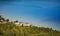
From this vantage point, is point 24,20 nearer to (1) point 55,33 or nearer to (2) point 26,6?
(2) point 26,6

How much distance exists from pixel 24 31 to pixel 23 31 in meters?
0.02

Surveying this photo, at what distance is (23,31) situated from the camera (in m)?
3.22

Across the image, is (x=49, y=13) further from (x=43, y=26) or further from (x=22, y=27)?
(x=22, y=27)

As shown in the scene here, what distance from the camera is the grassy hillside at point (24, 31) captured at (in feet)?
10.4

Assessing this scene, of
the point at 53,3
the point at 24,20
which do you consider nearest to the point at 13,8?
the point at 24,20

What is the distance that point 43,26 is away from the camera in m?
3.29

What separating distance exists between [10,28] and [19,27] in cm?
18

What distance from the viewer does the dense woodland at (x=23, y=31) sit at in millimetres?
3176

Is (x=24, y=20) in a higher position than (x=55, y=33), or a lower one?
higher

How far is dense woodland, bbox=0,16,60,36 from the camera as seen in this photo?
10.4ft

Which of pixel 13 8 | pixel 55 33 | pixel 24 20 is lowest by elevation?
pixel 55 33

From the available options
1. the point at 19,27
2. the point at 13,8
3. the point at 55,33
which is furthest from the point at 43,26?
the point at 13,8

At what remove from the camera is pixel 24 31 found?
322cm

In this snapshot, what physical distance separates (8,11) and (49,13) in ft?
2.76
